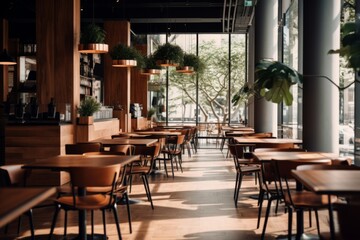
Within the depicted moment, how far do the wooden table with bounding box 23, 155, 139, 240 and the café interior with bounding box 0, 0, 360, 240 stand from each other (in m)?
0.02

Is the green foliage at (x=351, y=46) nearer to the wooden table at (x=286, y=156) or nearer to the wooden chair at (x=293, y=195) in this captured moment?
the wooden chair at (x=293, y=195)

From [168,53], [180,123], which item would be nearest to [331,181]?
[168,53]

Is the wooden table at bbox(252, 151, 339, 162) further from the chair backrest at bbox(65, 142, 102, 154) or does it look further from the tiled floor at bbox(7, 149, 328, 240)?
the chair backrest at bbox(65, 142, 102, 154)

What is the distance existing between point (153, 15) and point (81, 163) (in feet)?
40.3

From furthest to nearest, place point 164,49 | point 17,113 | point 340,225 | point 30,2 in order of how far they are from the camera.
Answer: point 30,2
point 164,49
point 17,113
point 340,225

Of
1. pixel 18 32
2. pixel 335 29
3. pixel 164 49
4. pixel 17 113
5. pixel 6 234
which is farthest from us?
pixel 18 32

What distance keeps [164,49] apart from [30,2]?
4.06 metres

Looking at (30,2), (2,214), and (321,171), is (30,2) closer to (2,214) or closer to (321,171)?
(321,171)

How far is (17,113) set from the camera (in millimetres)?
8398

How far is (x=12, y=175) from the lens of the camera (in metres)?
4.23

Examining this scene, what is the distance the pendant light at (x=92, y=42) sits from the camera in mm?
8953

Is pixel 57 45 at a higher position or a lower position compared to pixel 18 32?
lower

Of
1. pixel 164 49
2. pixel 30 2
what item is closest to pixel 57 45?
pixel 164 49

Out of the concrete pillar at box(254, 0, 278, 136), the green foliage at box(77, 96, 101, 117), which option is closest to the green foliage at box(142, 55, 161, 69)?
the concrete pillar at box(254, 0, 278, 136)
